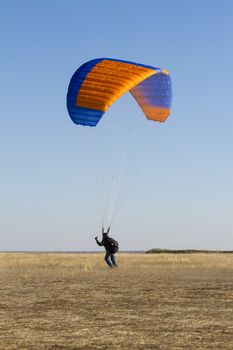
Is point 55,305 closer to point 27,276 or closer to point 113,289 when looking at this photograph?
point 113,289

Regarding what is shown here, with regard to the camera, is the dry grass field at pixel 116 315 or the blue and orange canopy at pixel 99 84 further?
the blue and orange canopy at pixel 99 84

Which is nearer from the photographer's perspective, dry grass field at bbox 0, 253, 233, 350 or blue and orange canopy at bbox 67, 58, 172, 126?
dry grass field at bbox 0, 253, 233, 350

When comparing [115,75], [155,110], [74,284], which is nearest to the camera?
[74,284]

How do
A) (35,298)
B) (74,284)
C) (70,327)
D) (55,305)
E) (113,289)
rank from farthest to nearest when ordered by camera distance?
(74,284) → (113,289) → (35,298) → (55,305) → (70,327)

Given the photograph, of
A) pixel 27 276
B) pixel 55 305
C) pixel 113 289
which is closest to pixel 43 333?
pixel 55 305

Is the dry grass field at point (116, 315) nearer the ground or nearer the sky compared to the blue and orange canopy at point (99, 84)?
nearer the ground

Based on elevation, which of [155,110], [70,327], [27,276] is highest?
[155,110]

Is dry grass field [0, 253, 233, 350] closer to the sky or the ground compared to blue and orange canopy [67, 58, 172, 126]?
closer to the ground

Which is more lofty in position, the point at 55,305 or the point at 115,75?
the point at 115,75

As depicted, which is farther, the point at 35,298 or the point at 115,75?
the point at 115,75

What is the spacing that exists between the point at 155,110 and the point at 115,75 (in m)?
3.00

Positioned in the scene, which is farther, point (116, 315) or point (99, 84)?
point (99, 84)

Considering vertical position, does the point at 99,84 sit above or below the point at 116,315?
above

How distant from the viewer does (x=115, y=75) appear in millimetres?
23656
